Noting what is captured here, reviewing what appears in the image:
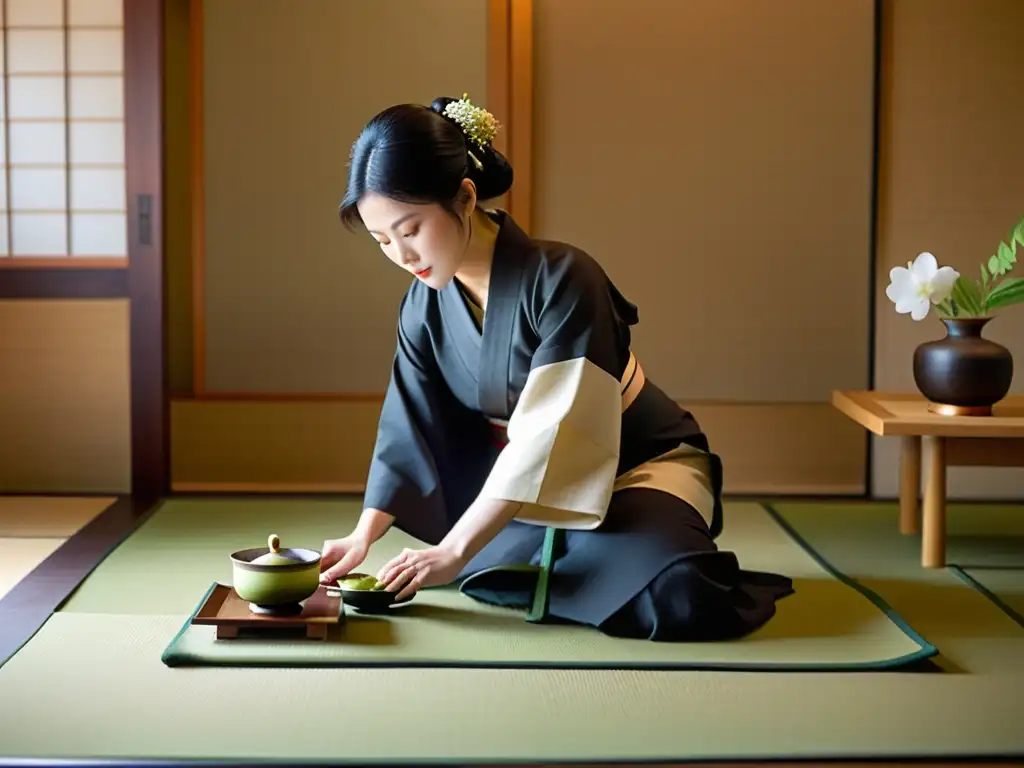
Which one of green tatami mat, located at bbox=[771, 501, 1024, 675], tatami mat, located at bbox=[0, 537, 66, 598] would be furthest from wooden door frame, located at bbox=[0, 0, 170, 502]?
green tatami mat, located at bbox=[771, 501, 1024, 675]

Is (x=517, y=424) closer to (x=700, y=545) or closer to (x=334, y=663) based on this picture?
(x=700, y=545)

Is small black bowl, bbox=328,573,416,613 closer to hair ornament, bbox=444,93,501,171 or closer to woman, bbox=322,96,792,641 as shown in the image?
woman, bbox=322,96,792,641

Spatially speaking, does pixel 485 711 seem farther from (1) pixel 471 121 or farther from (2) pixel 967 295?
(2) pixel 967 295

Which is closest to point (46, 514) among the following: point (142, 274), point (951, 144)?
point (142, 274)

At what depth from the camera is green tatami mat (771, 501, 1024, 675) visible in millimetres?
2695

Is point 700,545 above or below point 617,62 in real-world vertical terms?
below

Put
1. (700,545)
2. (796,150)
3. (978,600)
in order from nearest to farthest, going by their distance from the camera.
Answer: (700,545) < (978,600) < (796,150)

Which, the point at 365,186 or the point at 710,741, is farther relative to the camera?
the point at 365,186

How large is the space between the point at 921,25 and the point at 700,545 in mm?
2475

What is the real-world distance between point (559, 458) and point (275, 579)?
634 millimetres

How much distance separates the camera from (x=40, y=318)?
176 inches

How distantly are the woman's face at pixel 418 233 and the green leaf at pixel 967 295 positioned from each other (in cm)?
156

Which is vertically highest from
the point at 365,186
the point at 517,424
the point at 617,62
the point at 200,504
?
the point at 617,62

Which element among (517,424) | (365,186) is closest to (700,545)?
(517,424)
